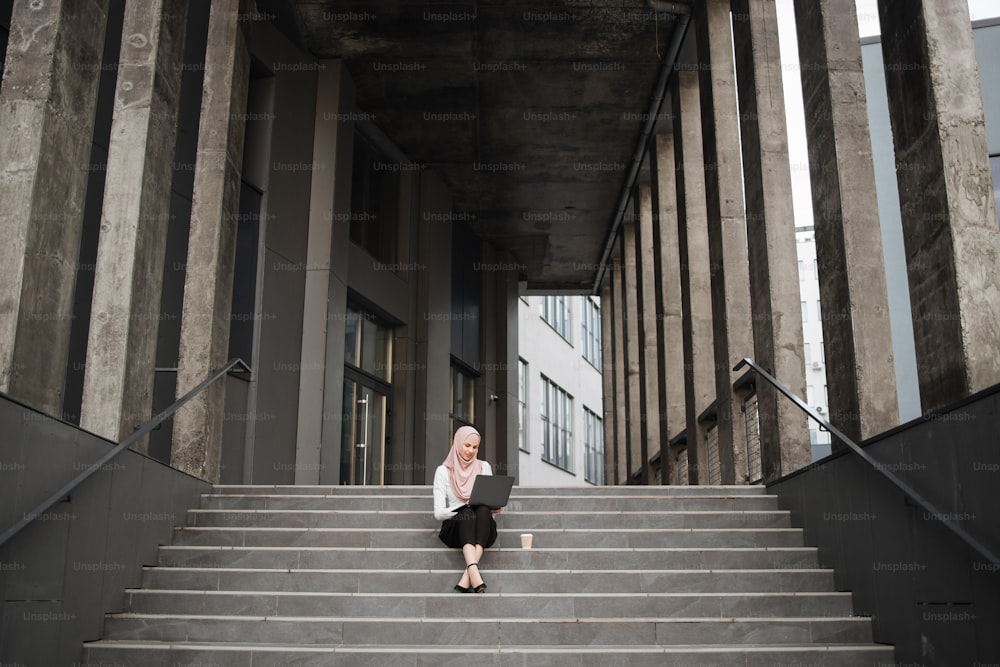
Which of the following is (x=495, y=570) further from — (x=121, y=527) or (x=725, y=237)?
(x=725, y=237)

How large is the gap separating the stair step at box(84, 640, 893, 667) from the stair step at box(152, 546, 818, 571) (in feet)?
4.27

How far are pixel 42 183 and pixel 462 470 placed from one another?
3622 mm

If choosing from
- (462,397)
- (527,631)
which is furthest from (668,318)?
(527,631)

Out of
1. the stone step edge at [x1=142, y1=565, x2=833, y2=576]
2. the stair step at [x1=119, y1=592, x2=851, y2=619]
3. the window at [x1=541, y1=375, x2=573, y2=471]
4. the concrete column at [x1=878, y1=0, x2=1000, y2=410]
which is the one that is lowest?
the stair step at [x1=119, y1=592, x2=851, y2=619]

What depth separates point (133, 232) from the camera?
832cm

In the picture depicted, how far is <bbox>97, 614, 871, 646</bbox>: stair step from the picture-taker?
245 inches

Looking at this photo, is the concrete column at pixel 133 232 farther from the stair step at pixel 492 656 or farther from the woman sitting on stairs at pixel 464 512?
the woman sitting on stairs at pixel 464 512

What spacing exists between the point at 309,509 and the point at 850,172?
5273 mm

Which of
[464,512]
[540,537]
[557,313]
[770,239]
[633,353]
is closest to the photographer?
[464,512]

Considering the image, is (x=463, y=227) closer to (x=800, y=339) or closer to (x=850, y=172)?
(x=800, y=339)

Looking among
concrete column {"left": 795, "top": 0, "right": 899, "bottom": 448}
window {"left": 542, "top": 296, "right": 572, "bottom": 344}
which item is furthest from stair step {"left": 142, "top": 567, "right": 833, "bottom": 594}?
window {"left": 542, "top": 296, "right": 572, "bottom": 344}

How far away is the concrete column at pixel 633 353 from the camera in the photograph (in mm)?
20312

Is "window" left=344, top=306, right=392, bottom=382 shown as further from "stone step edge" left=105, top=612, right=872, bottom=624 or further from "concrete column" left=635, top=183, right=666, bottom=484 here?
"stone step edge" left=105, top=612, right=872, bottom=624

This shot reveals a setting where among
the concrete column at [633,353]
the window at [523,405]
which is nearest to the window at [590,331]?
the window at [523,405]
